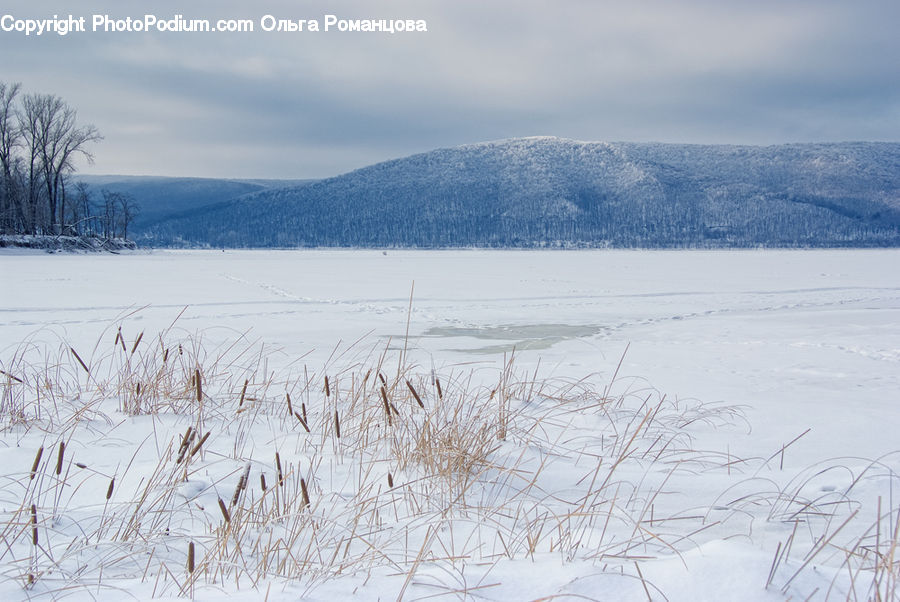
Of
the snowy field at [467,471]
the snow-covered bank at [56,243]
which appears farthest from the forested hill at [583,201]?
the snowy field at [467,471]

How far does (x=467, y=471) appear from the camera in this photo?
108 inches

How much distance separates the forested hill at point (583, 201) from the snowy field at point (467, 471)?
105 metres

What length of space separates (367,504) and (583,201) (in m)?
128

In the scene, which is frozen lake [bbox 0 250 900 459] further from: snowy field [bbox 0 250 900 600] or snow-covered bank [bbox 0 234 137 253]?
snow-covered bank [bbox 0 234 137 253]

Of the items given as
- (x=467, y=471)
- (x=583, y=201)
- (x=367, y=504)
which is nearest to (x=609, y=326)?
(x=467, y=471)

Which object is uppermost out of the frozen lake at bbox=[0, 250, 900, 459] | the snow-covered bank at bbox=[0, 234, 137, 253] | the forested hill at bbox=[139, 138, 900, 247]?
the forested hill at bbox=[139, 138, 900, 247]

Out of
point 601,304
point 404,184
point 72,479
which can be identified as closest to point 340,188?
point 404,184

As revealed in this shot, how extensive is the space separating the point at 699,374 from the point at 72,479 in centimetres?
508

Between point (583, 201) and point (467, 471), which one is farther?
point (583, 201)

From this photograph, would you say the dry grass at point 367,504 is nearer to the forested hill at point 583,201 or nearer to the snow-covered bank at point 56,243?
the snow-covered bank at point 56,243

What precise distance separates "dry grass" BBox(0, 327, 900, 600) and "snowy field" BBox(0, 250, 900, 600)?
2cm

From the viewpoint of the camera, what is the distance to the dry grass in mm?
1833

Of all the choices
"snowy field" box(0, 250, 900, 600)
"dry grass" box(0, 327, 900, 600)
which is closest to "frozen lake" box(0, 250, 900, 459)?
"snowy field" box(0, 250, 900, 600)

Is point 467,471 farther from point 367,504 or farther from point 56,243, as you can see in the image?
point 56,243
